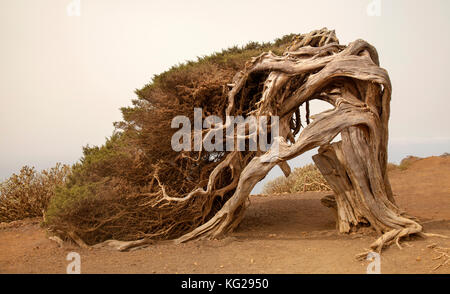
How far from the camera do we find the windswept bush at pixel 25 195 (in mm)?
12180

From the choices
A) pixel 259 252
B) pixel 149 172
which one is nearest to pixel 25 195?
pixel 149 172

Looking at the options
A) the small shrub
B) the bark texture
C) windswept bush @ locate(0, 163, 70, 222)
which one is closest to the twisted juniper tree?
the bark texture

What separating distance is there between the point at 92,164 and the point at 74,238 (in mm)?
1444

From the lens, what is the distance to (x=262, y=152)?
28.4ft

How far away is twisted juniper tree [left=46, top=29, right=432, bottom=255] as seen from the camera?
26.3ft

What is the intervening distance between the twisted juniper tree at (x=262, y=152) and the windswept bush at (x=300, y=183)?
6.66 metres

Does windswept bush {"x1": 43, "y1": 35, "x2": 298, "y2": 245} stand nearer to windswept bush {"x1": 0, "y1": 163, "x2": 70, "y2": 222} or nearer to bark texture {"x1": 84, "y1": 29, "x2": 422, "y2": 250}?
bark texture {"x1": 84, "y1": 29, "x2": 422, "y2": 250}

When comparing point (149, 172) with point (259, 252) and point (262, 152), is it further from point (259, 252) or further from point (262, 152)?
point (259, 252)

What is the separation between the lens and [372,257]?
6.77 m

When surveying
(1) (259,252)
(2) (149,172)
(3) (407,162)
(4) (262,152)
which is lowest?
(3) (407,162)

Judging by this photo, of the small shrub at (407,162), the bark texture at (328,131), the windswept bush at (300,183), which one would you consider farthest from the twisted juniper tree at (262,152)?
the small shrub at (407,162)

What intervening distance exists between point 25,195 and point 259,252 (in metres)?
8.00

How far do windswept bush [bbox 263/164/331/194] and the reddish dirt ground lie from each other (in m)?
4.65

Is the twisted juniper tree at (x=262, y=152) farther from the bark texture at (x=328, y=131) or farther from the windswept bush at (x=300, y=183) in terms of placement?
the windswept bush at (x=300, y=183)
